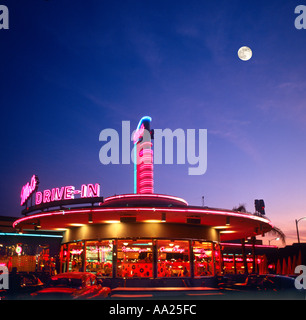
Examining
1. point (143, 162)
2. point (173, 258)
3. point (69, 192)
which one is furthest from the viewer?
point (143, 162)

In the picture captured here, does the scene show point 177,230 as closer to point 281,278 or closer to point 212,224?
point 212,224

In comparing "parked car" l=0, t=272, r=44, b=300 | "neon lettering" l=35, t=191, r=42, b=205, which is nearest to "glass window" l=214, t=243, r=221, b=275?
"neon lettering" l=35, t=191, r=42, b=205

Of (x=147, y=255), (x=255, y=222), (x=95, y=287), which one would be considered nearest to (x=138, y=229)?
Result: (x=147, y=255)

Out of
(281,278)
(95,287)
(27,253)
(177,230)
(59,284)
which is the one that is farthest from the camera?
(27,253)

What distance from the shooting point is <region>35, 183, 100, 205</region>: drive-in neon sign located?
2355 cm

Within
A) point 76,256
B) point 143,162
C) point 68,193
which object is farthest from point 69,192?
point 143,162

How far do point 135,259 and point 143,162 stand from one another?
815 centimetres

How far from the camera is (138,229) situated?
2486 cm

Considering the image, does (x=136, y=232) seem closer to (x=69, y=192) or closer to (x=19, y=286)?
(x=69, y=192)

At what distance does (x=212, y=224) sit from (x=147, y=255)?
5705 mm

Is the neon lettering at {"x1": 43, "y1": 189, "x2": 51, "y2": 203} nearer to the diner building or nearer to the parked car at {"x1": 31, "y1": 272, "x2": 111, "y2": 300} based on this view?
the diner building

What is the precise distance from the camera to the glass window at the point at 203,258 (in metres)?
25.5

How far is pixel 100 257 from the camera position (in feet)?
82.8
